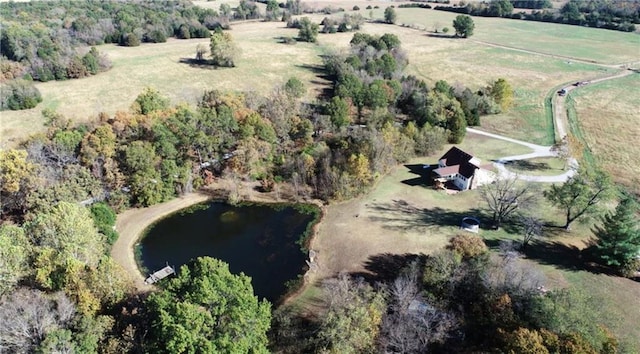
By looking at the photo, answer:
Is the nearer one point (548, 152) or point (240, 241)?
point (240, 241)

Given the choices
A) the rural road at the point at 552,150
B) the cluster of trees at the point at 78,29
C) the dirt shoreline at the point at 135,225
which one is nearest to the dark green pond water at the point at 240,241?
the dirt shoreline at the point at 135,225

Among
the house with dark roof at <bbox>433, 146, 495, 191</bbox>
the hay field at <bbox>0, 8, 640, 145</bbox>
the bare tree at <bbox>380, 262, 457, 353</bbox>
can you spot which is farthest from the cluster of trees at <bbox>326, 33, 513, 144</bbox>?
the bare tree at <bbox>380, 262, 457, 353</bbox>

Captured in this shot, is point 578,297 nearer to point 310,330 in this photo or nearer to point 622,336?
point 622,336

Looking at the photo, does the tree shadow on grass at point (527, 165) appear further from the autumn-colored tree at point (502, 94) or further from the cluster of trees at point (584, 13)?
the cluster of trees at point (584, 13)

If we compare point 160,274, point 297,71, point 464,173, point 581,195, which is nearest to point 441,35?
point 297,71

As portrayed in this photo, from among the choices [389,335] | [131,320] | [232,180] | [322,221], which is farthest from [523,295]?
[232,180]

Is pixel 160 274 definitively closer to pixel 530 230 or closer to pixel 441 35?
pixel 530 230

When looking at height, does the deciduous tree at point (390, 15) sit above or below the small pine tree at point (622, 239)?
above
